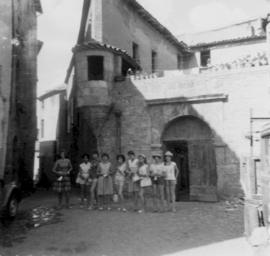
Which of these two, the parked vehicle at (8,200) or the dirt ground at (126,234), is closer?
the dirt ground at (126,234)

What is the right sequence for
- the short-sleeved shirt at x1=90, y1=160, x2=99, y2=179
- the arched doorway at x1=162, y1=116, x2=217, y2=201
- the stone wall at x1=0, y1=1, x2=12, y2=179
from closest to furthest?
the short-sleeved shirt at x1=90, y1=160, x2=99, y2=179
the stone wall at x1=0, y1=1, x2=12, y2=179
the arched doorway at x1=162, y1=116, x2=217, y2=201

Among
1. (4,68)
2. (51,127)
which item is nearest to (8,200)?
(4,68)

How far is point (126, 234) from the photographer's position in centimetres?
802

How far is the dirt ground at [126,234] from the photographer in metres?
6.75

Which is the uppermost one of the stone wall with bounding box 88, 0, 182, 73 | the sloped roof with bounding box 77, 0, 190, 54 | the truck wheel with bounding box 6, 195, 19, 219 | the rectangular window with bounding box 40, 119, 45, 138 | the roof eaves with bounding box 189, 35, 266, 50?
the roof eaves with bounding box 189, 35, 266, 50

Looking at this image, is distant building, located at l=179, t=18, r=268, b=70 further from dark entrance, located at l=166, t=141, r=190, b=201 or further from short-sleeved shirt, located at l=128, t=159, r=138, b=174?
short-sleeved shirt, located at l=128, t=159, r=138, b=174

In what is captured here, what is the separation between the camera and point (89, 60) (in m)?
16.1

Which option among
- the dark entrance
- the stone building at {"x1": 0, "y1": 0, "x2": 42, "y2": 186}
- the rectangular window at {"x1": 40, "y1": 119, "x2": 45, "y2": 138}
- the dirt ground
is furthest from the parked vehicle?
the rectangular window at {"x1": 40, "y1": 119, "x2": 45, "y2": 138}

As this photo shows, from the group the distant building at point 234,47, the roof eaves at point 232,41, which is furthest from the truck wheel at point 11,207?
the roof eaves at point 232,41

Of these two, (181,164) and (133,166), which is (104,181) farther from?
(181,164)

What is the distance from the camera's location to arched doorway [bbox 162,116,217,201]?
14.2m

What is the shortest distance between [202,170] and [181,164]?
4435 mm

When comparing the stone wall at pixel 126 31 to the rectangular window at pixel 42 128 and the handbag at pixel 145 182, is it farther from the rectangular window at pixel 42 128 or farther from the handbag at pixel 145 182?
the rectangular window at pixel 42 128

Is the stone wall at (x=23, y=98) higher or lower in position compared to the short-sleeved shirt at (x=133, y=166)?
higher
